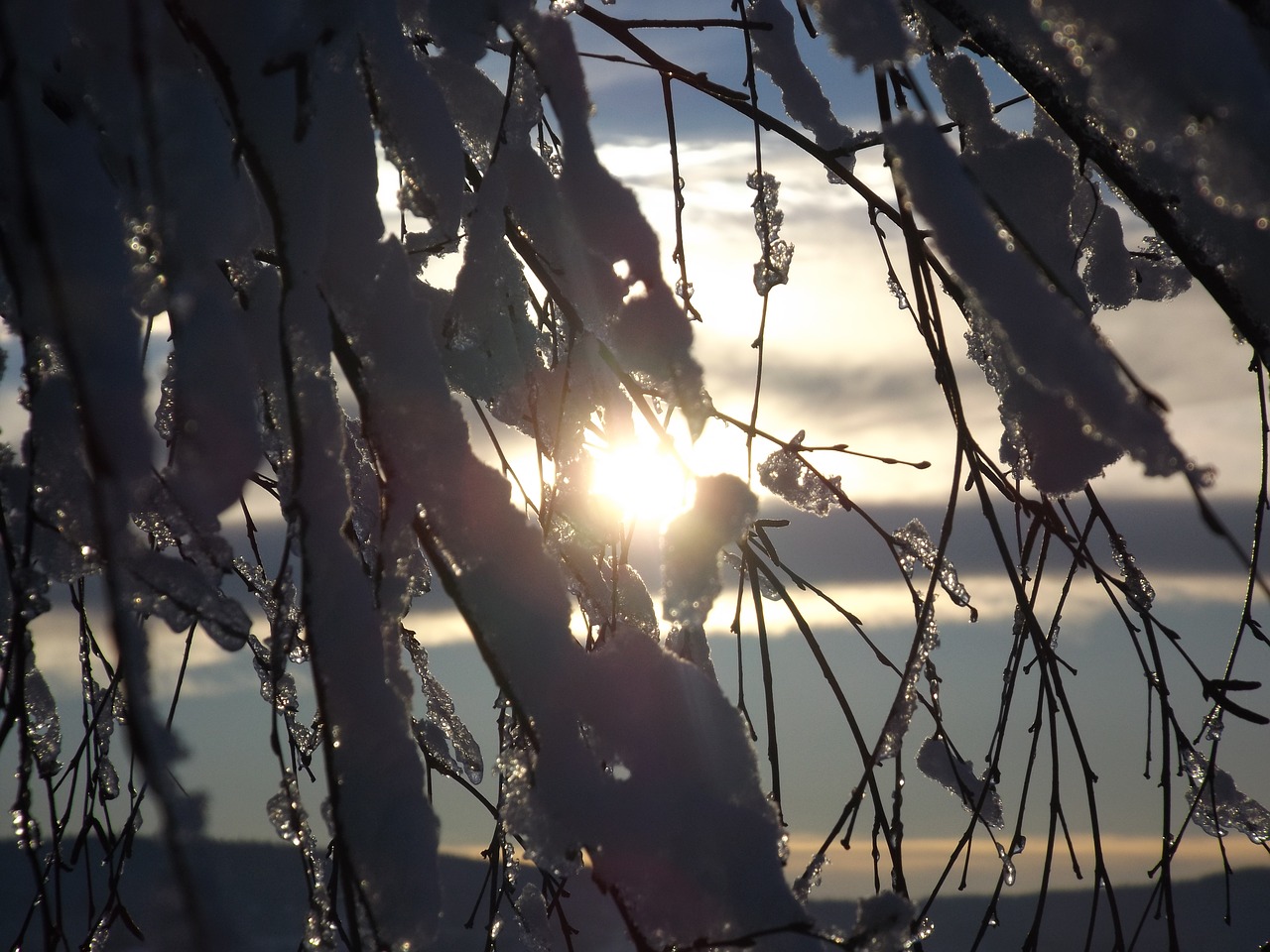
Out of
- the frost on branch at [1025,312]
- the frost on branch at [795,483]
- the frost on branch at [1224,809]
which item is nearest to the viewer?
the frost on branch at [1025,312]

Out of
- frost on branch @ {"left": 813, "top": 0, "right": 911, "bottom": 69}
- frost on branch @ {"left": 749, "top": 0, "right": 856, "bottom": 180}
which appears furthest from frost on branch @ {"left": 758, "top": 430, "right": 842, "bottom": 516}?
frost on branch @ {"left": 813, "top": 0, "right": 911, "bottom": 69}

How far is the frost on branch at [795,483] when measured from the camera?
73.7 inches

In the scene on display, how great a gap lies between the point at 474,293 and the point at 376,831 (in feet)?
1.76

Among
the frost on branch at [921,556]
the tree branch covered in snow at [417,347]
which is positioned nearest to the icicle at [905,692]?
the tree branch covered in snow at [417,347]

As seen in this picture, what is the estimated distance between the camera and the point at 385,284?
0.78 metres

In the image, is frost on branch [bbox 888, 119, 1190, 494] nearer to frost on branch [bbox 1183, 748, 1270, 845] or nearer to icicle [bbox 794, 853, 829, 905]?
icicle [bbox 794, 853, 829, 905]

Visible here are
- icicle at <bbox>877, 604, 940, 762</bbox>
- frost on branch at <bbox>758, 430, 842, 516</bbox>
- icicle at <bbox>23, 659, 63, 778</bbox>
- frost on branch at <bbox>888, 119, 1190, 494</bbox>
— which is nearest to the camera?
frost on branch at <bbox>888, 119, 1190, 494</bbox>

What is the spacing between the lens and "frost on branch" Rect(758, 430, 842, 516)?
6.14 ft

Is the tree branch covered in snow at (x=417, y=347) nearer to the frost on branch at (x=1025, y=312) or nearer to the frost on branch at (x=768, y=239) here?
the frost on branch at (x=1025, y=312)

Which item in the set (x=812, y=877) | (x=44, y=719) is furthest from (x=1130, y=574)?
(x=44, y=719)

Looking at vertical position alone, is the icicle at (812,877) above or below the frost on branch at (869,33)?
below

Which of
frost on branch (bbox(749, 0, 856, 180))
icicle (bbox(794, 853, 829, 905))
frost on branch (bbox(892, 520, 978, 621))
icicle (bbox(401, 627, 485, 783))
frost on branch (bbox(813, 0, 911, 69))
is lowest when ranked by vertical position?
icicle (bbox(794, 853, 829, 905))

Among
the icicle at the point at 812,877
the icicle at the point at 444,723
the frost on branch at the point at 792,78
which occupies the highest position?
the frost on branch at the point at 792,78

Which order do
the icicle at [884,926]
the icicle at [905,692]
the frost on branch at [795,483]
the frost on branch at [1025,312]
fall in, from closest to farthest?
the frost on branch at [1025,312] < the icicle at [884,926] < the icicle at [905,692] < the frost on branch at [795,483]
